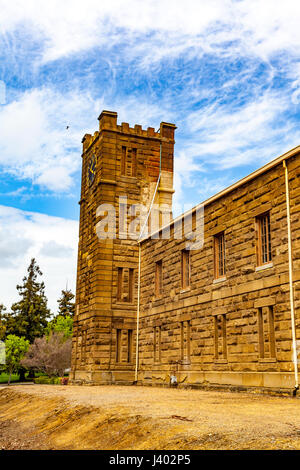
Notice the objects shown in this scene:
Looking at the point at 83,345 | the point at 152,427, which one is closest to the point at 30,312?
the point at 83,345

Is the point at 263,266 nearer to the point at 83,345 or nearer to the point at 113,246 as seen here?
the point at 113,246

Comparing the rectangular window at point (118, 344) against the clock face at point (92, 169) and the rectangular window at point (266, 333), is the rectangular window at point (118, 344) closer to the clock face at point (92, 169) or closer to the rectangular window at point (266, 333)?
the clock face at point (92, 169)

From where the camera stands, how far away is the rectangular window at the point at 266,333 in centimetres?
1678

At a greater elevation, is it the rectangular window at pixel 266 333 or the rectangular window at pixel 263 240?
the rectangular window at pixel 263 240

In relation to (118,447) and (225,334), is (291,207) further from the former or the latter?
(118,447)

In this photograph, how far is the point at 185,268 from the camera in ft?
77.3

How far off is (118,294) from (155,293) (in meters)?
2.98

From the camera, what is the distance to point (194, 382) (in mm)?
21188

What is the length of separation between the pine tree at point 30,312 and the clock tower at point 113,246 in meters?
43.0

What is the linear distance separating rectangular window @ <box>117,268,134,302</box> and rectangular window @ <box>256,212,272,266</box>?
1172 centimetres

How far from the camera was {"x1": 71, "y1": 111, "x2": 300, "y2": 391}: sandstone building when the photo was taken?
Result: 16.9 meters

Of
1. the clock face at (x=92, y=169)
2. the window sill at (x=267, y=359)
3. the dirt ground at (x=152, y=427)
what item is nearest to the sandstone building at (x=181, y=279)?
the window sill at (x=267, y=359)

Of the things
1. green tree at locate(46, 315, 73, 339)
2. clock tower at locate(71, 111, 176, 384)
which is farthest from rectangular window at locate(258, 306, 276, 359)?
green tree at locate(46, 315, 73, 339)

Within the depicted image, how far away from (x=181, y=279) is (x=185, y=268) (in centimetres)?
53
